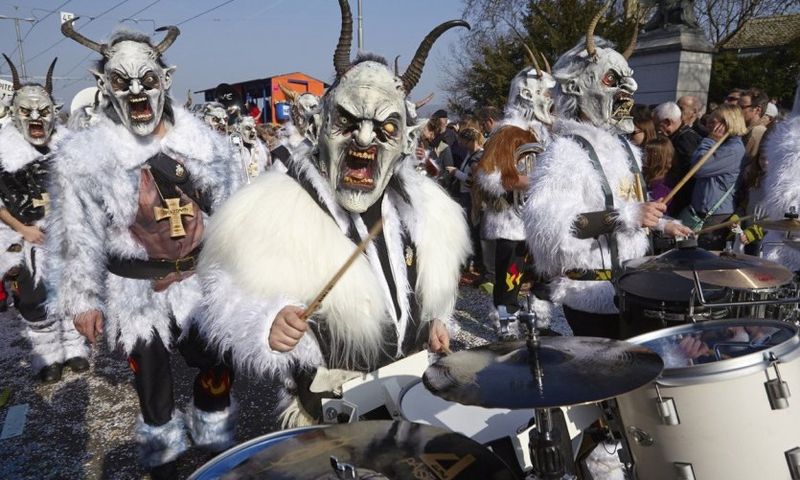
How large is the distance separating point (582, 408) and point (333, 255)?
1003 millimetres

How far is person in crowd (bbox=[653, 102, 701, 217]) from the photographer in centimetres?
538

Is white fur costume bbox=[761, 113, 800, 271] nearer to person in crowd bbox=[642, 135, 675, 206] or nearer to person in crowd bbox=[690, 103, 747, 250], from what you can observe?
person in crowd bbox=[690, 103, 747, 250]

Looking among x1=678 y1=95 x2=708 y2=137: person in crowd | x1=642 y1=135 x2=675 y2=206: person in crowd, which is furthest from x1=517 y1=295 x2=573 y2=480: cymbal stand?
x1=678 y1=95 x2=708 y2=137: person in crowd

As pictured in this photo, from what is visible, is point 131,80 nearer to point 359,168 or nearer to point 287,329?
point 359,168

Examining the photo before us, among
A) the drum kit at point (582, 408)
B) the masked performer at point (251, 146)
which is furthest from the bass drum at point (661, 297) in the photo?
the masked performer at point (251, 146)

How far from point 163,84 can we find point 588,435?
2.75 meters

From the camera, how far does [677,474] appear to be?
1711mm

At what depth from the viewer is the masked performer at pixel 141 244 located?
2.89m

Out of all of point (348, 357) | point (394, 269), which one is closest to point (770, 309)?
point (394, 269)

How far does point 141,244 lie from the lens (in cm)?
301

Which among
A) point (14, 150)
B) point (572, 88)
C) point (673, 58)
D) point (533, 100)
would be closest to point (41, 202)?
point (14, 150)

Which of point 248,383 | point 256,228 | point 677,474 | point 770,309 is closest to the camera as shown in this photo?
point 677,474

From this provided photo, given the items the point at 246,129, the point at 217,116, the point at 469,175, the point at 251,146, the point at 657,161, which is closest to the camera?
the point at 657,161

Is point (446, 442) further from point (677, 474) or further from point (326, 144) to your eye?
point (326, 144)
